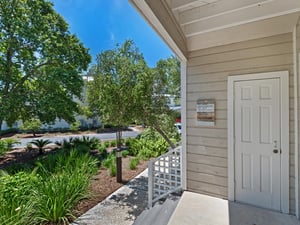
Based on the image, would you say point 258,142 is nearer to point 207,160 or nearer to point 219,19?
point 207,160

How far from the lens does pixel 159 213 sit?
3178mm

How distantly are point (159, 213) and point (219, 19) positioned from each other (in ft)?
10.6

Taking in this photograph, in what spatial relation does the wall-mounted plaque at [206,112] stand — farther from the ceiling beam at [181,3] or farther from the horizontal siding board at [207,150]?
the ceiling beam at [181,3]

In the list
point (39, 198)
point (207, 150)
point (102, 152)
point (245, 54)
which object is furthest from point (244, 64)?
point (102, 152)

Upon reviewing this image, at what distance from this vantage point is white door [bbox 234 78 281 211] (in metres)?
2.68

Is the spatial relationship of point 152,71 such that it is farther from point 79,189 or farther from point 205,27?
point 79,189

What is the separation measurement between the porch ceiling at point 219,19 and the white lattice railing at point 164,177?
7.11 ft

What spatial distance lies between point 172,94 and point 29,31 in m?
6.31

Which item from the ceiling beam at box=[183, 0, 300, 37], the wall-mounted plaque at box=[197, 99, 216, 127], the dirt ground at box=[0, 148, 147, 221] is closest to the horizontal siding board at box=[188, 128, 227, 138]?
the wall-mounted plaque at box=[197, 99, 216, 127]

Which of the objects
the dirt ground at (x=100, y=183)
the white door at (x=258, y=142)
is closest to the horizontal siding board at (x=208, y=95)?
the white door at (x=258, y=142)

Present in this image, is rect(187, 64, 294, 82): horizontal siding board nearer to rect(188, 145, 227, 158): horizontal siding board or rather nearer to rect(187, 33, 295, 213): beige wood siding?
rect(187, 33, 295, 213): beige wood siding

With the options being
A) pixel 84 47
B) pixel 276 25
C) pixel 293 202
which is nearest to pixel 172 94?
pixel 276 25

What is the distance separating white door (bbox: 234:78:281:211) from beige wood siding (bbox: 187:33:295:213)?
17 centimetres

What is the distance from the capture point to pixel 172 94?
5.57 meters
